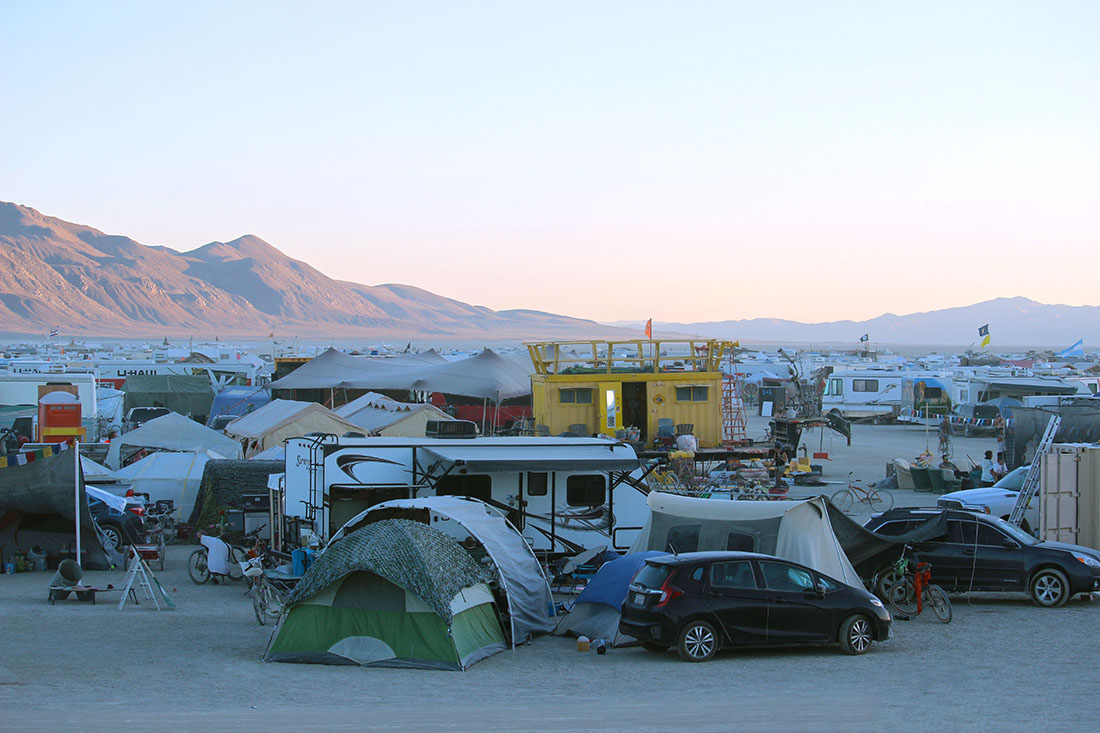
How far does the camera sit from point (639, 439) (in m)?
22.8

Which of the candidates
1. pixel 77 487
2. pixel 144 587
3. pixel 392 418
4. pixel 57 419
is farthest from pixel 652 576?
pixel 57 419

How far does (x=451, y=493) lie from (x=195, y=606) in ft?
11.6

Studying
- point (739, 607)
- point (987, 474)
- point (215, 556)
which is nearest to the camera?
point (739, 607)

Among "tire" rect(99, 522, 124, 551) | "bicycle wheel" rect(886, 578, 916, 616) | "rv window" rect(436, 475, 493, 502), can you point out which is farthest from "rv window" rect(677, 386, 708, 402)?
"tire" rect(99, 522, 124, 551)

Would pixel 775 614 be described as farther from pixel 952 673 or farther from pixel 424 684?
pixel 424 684

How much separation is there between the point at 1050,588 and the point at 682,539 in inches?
175

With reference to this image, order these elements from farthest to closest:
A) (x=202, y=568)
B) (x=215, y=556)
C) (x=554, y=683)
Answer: (x=202, y=568) < (x=215, y=556) < (x=554, y=683)

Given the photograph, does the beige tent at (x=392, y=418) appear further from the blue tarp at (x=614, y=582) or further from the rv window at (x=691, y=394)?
the blue tarp at (x=614, y=582)

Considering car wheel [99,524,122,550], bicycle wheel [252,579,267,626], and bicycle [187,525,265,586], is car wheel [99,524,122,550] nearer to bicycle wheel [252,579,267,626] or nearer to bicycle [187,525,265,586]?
bicycle [187,525,265,586]

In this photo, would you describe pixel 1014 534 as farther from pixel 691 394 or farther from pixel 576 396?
pixel 576 396

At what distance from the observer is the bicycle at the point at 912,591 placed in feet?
41.2

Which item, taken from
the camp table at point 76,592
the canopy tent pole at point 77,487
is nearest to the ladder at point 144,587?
the camp table at point 76,592

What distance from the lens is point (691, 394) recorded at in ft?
76.2

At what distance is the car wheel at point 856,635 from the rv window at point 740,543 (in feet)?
5.27
